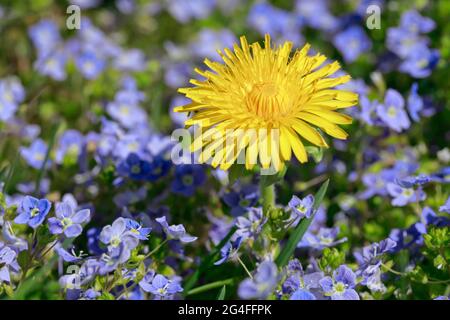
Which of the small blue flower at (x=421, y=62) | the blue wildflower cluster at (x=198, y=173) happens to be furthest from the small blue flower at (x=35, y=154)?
the small blue flower at (x=421, y=62)

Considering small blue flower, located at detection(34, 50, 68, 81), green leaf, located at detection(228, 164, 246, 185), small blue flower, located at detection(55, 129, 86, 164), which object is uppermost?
small blue flower, located at detection(34, 50, 68, 81)

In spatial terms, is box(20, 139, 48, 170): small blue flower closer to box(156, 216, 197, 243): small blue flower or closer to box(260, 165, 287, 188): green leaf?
box(156, 216, 197, 243): small blue flower

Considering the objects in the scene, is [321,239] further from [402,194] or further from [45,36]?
[45,36]

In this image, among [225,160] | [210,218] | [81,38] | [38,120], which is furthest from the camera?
[81,38]

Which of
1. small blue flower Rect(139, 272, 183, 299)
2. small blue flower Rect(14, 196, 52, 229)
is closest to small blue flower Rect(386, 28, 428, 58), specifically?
small blue flower Rect(139, 272, 183, 299)

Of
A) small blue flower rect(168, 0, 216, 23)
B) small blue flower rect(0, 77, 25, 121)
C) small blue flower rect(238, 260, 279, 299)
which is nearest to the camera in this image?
small blue flower rect(238, 260, 279, 299)
